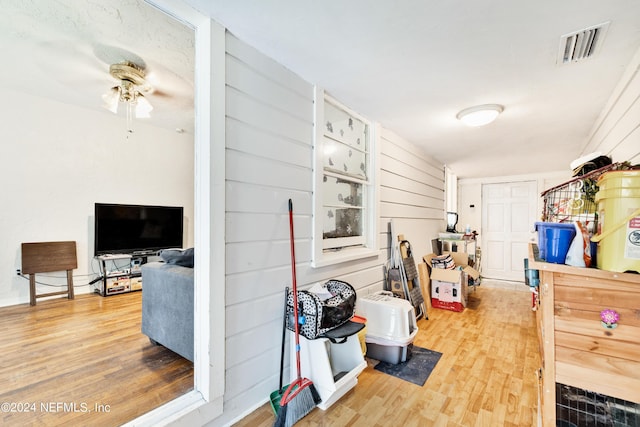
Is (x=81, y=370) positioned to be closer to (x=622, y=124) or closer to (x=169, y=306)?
(x=169, y=306)

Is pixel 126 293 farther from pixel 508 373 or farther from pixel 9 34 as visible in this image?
pixel 508 373

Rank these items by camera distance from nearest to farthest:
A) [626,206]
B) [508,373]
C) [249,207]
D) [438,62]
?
[626,206] < [249,207] < [438,62] < [508,373]

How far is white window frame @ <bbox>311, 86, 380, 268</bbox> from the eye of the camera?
2201 millimetres

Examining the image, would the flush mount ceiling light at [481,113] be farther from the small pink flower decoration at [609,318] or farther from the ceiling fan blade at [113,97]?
the ceiling fan blade at [113,97]

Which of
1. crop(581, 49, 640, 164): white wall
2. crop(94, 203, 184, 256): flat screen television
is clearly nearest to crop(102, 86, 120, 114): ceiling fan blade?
crop(94, 203, 184, 256): flat screen television

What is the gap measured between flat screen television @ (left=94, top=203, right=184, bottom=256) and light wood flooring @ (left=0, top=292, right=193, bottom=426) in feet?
4.05

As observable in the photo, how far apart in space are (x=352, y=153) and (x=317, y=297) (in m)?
1.58

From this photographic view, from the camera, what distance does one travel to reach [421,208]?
13.9ft

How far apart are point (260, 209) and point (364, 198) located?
1.47m

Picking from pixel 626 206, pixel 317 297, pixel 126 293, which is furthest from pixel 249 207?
pixel 126 293

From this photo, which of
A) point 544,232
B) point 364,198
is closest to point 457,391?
point 544,232

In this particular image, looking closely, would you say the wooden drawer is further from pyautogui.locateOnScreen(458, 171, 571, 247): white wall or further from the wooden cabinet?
pyautogui.locateOnScreen(458, 171, 571, 247): white wall

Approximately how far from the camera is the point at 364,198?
2979mm

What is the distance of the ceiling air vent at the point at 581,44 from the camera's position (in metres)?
1.51
